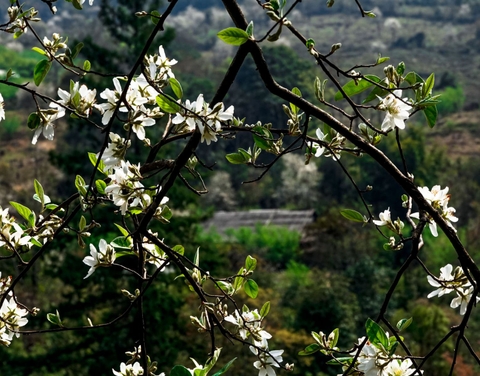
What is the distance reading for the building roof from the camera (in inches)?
616

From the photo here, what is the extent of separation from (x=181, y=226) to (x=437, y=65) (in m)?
23.9

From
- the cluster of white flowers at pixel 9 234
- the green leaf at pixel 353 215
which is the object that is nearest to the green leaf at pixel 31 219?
the cluster of white flowers at pixel 9 234

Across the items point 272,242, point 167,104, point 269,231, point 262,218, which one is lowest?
point 167,104

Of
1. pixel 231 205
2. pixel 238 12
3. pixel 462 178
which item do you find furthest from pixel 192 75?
pixel 238 12

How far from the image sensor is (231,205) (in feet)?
60.0

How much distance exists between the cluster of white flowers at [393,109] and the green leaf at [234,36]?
19cm

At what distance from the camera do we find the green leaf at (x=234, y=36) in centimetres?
66

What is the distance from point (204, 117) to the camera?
0.73m

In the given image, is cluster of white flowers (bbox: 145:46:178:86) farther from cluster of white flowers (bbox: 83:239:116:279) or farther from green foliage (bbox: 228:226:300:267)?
green foliage (bbox: 228:226:300:267)

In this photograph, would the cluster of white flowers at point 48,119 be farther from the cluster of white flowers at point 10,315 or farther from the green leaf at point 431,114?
the green leaf at point 431,114

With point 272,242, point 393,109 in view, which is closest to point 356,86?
point 393,109

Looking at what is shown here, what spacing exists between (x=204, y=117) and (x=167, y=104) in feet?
0.12

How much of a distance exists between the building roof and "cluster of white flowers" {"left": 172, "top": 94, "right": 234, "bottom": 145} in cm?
1431

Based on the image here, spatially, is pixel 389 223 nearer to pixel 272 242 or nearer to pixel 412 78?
pixel 412 78
